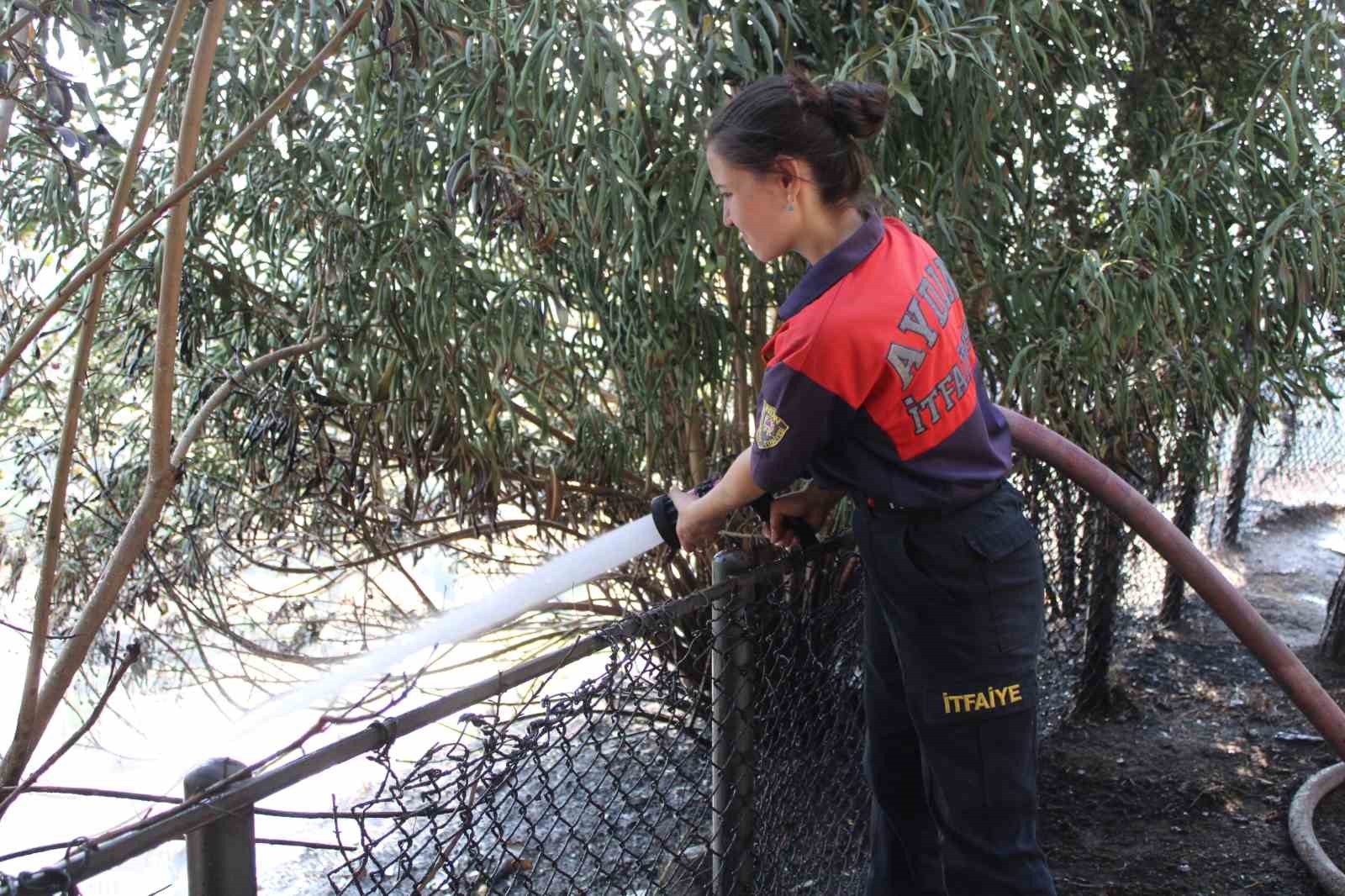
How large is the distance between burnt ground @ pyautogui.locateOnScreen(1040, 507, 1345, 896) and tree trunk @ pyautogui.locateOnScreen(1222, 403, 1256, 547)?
1.13 m

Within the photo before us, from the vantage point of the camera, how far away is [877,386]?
5.78 feet

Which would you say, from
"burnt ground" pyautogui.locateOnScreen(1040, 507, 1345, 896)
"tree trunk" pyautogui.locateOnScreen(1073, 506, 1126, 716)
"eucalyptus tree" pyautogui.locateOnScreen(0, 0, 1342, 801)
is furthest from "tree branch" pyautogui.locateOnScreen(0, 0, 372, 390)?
"tree trunk" pyautogui.locateOnScreen(1073, 506, 1126, 716)

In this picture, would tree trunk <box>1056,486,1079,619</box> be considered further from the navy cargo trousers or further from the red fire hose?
the navy cargo trousers

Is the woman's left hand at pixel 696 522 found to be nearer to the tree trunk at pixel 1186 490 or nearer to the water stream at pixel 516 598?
the water stream at pixel 516 598

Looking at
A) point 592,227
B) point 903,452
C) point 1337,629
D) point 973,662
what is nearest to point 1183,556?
point 973,662

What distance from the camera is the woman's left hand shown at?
1.93 meters

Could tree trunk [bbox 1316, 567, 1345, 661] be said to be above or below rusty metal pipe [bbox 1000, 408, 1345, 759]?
below

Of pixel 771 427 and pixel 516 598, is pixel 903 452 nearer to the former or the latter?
pixel 771 427

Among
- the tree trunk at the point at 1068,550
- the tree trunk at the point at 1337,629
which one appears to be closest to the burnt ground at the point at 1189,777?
the tree trunk at the point at 1337,629

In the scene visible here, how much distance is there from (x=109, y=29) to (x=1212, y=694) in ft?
14.9

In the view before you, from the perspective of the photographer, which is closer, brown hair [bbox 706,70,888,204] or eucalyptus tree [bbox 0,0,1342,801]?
brown hair [bbox 706,70,888,204]

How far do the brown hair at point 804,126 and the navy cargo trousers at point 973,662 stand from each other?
0.58m

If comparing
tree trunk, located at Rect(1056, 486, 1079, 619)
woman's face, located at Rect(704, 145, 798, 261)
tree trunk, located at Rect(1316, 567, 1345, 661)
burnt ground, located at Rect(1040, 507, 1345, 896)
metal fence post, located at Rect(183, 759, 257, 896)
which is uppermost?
woman's face, located at Rect(704, 145, 798, 261)

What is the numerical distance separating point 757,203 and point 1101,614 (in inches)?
117
